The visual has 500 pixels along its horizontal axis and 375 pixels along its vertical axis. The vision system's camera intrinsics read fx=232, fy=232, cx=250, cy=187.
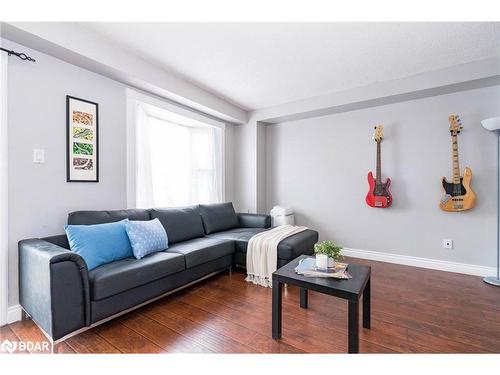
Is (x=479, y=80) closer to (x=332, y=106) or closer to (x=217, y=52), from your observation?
(x=332, y=106)

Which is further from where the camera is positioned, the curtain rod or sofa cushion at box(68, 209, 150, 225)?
sofa cushion at box(68, 209, 150, 225)

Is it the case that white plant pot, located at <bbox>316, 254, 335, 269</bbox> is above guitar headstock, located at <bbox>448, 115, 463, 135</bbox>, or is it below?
below

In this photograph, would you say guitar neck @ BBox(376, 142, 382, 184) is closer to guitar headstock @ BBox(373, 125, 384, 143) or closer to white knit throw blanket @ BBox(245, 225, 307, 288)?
guitar headstock @ BBox(373, 125, 384, 143)

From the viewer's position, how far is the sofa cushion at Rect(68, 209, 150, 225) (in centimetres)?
208

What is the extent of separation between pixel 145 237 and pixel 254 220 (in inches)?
72.8

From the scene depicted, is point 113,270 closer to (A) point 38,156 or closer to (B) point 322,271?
(A) point 38,156

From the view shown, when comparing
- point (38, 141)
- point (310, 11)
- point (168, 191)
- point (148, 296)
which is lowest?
point (148, 296)

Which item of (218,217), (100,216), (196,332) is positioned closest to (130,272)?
(196,332)

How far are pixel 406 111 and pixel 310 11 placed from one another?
2.38 m

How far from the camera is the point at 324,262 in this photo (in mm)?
1699

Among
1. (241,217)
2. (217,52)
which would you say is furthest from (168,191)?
(217,52)

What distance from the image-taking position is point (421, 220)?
3.17 meters

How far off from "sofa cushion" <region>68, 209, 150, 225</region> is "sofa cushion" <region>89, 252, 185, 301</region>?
498mm

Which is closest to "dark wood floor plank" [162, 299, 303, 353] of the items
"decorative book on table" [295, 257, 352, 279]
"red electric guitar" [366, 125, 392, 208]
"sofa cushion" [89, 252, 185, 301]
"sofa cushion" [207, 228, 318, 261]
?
"sofa cushion" [89, 252, 185, 301]
